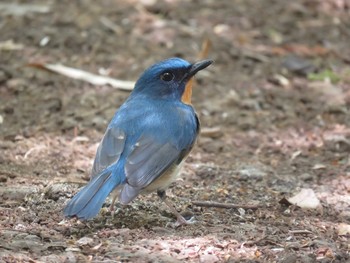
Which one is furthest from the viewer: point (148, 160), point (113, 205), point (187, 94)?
point (187, 94)

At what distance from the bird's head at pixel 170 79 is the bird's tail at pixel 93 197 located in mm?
997

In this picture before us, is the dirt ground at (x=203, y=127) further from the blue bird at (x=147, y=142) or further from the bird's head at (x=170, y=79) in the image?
the bird's head at (x=170, y=79)

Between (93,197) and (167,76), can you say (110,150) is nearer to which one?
(93,197)

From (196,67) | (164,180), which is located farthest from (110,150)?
(196,67)

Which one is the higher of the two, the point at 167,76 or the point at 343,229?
the point at 167,76

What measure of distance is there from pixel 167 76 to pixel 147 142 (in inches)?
29.8

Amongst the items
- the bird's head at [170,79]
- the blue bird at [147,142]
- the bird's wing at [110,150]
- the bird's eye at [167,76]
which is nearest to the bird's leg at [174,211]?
the blue bird at [147,142]

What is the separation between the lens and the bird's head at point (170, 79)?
5996 mm

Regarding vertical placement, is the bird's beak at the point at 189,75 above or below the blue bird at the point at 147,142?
above

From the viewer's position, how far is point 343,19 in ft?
33.8

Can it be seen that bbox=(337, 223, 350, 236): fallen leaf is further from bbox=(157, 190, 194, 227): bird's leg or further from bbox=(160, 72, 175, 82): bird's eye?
bbox=(160, 72, 175, 82): bird's eye

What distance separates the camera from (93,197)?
4.94 m

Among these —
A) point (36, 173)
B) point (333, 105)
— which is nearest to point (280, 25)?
point (333, 105)

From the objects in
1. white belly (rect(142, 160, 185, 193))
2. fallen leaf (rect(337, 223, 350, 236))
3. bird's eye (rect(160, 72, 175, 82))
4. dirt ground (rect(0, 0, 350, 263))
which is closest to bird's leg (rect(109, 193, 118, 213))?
dirt ground (rect(0, 0, 350, 263))
